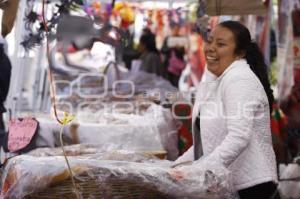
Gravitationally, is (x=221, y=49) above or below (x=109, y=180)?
above

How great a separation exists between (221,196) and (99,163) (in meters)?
0.50

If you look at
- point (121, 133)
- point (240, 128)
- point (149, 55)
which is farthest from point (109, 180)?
point (149, 55)

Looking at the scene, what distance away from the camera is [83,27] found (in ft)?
13.2

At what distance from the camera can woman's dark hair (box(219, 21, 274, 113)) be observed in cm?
290

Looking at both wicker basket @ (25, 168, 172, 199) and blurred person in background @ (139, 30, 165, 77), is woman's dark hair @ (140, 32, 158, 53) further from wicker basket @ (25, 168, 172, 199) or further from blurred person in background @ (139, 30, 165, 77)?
wicker basket @ (25, 168, 172, 199)

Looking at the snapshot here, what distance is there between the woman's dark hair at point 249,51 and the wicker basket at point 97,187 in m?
0.80

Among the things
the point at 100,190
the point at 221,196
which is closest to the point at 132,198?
the point at 100,190

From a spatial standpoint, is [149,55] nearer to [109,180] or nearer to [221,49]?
[221,49]

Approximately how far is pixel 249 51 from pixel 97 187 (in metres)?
1.00

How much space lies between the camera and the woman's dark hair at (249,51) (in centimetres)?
290

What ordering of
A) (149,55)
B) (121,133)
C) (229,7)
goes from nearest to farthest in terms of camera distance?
(229,7), (121,133), (149,55)

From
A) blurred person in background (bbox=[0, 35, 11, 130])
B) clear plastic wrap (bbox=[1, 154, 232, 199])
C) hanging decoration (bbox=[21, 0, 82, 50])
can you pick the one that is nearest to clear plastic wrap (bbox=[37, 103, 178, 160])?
blurred person in background (bbox=[0, 35, 11, 130])

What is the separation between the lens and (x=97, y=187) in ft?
8.06

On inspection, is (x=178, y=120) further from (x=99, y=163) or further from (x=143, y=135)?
(x=99, y=163)
